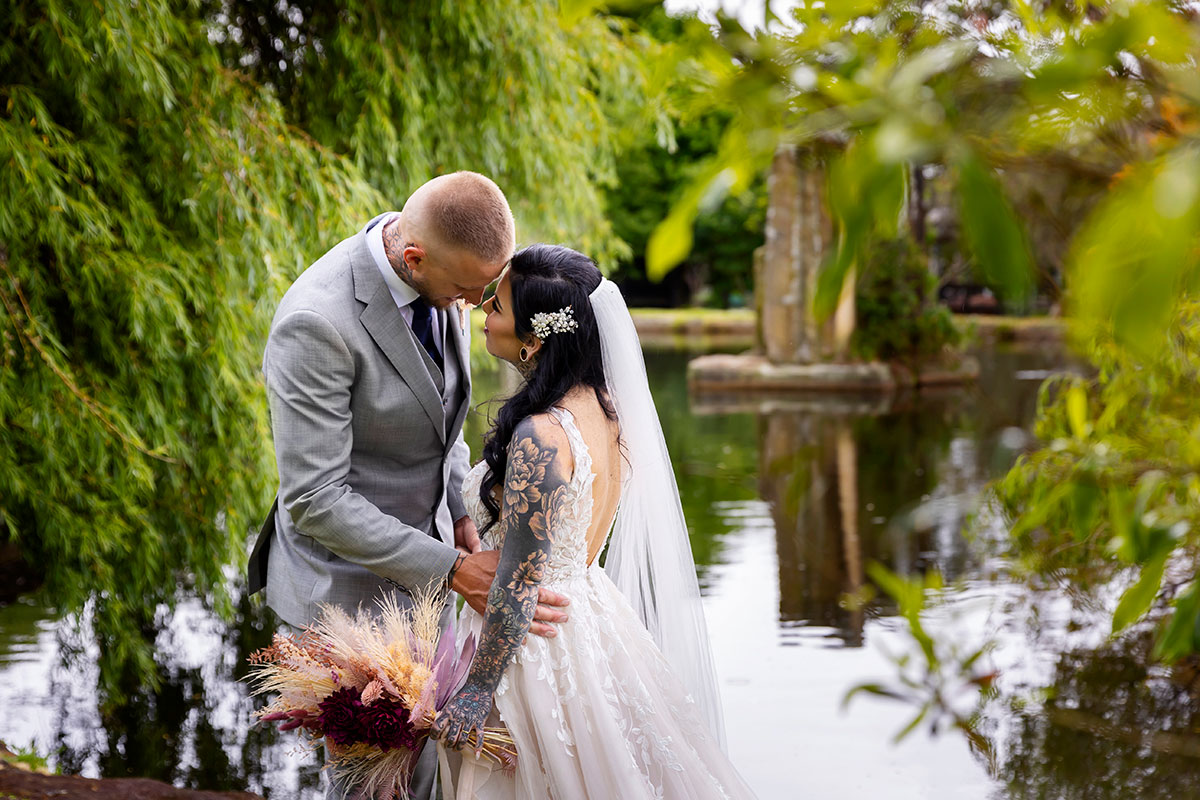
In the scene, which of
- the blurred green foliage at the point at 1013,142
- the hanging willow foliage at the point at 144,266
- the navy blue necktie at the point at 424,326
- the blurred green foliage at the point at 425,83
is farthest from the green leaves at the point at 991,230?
the blurred green foliage at the point at 425,83

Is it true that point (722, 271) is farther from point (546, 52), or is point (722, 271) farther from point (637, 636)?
point (637, 636)

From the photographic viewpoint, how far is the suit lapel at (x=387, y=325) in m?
2.85

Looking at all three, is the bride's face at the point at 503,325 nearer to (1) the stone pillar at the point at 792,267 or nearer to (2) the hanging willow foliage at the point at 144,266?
(2) the hanging willow foliage at the point at 144,266

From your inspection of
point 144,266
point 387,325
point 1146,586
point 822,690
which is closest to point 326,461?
point 387,325

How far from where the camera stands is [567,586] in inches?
114

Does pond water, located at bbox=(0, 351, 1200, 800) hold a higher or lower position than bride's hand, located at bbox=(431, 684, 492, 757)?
lower

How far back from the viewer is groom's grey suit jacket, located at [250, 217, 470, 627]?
2732 mm

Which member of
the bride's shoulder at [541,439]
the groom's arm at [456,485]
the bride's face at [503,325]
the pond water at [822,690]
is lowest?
the pond water at [822,690]

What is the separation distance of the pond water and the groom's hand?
828mm

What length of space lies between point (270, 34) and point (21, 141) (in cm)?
189

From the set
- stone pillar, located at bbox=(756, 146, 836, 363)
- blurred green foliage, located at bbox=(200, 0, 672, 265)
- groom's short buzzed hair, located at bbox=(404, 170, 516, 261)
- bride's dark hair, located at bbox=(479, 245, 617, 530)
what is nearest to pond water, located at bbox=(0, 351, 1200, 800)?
bride's dark hair, located at bbox=(479, 245, 617, 530)

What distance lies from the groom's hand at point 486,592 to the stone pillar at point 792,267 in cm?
1388

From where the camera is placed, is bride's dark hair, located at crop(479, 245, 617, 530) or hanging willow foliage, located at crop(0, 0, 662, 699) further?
hanging willow foliage, located at crop(0, 0, 662, 699)

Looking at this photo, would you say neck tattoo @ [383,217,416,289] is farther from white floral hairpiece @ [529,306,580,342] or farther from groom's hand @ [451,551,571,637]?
groom's hand @ [451,551,571,637]
